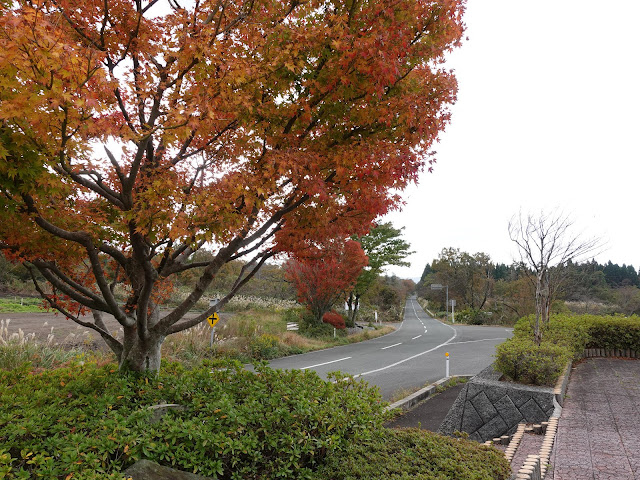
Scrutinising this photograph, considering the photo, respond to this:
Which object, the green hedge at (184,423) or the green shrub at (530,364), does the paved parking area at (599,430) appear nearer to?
the green shrub at (530,364)

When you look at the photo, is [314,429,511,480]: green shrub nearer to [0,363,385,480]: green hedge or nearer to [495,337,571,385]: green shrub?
[0,363,385,480]: green hedge

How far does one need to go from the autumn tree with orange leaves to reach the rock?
162 centimetres

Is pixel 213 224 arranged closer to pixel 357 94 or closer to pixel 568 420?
pixel 357 94

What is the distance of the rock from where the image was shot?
2.59m

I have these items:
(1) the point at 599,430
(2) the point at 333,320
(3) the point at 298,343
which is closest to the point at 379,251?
(2) the point at 333,320

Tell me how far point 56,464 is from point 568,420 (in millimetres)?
6376

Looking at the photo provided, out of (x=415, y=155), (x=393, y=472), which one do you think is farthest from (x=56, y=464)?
(x=415, y=155)

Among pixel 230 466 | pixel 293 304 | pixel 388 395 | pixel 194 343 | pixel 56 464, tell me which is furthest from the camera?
pixel 293 304

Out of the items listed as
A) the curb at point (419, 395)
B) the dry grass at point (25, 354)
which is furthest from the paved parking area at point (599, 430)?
the dry grass at point (25, 354)

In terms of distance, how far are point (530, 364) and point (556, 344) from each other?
291 centimetres

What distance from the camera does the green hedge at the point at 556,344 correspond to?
6668 mm

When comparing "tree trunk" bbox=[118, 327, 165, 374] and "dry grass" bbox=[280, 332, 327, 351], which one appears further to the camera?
"dry grass" bbox=[280, 332, 327, 351]

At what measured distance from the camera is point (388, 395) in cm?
891

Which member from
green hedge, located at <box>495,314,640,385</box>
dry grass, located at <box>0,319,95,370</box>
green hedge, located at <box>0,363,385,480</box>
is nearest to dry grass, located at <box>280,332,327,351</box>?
green hedge, located at <box>495,314,640,385</box>
